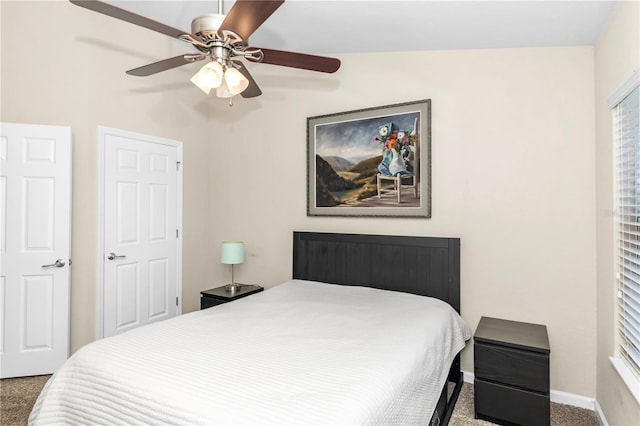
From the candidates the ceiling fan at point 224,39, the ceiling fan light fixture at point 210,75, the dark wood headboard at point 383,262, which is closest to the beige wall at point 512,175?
the dark wood headboard at point 383,262

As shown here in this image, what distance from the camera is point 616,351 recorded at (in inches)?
85.0

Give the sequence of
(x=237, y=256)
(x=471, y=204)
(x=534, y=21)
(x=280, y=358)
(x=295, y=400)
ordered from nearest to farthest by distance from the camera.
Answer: (x=295, y=400) → (x=280, y=358) → (x=534, y=21) → (x=471, y=204) → (x=237, y=256)

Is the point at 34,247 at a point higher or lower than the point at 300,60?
lower

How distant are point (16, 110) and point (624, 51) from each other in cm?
421

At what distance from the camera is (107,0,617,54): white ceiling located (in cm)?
231

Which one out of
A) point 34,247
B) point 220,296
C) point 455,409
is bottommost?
point 455,409

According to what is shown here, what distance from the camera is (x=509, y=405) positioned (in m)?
2.28

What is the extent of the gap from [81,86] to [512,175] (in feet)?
11.7

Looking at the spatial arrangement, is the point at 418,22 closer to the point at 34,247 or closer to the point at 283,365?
the point at 283,365

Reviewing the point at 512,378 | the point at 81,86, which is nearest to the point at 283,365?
the point at 512,378

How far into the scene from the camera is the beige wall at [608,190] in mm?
1930

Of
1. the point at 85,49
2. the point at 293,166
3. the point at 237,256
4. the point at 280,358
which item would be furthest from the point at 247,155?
the point at 280,358

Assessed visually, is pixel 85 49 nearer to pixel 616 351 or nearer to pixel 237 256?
pixel 237 256

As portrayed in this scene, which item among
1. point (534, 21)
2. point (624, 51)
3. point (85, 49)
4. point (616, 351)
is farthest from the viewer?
point (85, 49)
